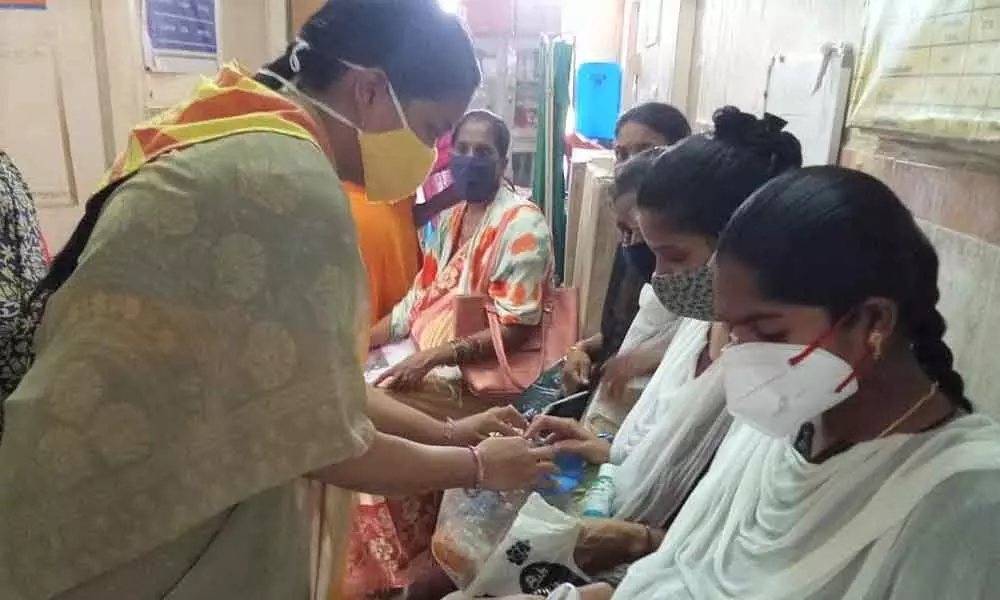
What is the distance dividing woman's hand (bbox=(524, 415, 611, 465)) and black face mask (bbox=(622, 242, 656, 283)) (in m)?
0.40

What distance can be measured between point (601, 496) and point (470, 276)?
1.42 metres

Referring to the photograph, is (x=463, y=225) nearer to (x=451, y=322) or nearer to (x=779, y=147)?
(x=451, y=322)

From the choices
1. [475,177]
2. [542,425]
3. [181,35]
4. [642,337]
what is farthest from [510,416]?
[181,35]

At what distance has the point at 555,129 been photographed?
359 cm

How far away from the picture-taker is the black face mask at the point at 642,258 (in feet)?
5.95

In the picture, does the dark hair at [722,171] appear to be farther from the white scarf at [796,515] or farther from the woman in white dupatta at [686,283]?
the white scarf at [796,515]

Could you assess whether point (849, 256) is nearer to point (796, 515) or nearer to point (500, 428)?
point (796, 515)

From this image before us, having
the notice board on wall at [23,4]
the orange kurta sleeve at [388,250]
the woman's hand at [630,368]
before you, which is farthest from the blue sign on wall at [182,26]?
the woman's hand at [630,368]

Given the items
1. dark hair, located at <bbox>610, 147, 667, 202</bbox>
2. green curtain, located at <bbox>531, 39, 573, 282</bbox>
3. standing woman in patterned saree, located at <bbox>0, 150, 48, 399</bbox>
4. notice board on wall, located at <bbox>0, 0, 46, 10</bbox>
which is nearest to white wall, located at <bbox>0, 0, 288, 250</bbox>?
notice board on wall, located at <bbox>0, 0, 46, 10</bbox>

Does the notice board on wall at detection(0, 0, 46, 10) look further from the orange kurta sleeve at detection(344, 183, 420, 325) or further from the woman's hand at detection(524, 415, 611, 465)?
the woman's hand at detection(524, 415, 611, 465)

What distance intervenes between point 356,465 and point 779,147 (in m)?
0.94

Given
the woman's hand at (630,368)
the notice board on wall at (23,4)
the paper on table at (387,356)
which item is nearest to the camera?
Result: the woman's hand at (630,368)

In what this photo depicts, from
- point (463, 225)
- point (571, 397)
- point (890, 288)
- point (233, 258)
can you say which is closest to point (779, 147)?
point (890, 288)

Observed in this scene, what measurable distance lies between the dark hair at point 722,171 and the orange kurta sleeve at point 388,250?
55.5 inches
